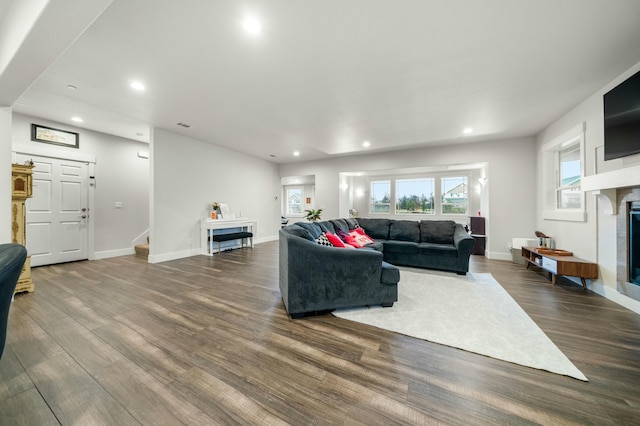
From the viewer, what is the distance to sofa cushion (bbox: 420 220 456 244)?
4666 mm

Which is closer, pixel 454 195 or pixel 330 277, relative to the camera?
pixel 330 277

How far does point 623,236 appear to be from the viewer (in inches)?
109

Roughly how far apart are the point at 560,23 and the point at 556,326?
9.19 feet

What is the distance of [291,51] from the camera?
2367 millimetres

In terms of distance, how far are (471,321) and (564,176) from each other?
4140 mm

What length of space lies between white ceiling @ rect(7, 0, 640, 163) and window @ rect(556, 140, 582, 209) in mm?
712

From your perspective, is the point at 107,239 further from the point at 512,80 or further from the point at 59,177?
the point at 512,80

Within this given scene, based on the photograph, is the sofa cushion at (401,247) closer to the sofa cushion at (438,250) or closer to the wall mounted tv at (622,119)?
the sofa cushion at (438,250)

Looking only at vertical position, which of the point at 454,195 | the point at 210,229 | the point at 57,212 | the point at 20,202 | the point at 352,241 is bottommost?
the point at 352,241

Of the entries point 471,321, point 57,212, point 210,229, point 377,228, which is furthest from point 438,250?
point 57,212

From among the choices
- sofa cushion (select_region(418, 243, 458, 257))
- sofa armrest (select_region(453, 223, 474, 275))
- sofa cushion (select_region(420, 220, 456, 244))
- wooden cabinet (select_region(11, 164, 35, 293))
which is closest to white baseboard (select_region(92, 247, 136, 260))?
wooden cabinet (select_region(11, 164, 35, 293))

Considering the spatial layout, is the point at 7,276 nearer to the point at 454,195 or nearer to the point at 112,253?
the point at 112,253

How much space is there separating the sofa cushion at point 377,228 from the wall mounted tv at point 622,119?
3327 millimetres

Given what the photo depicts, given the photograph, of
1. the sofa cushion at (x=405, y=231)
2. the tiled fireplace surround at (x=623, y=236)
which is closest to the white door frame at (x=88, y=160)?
the sofa cushion at (x=405, y=231)
